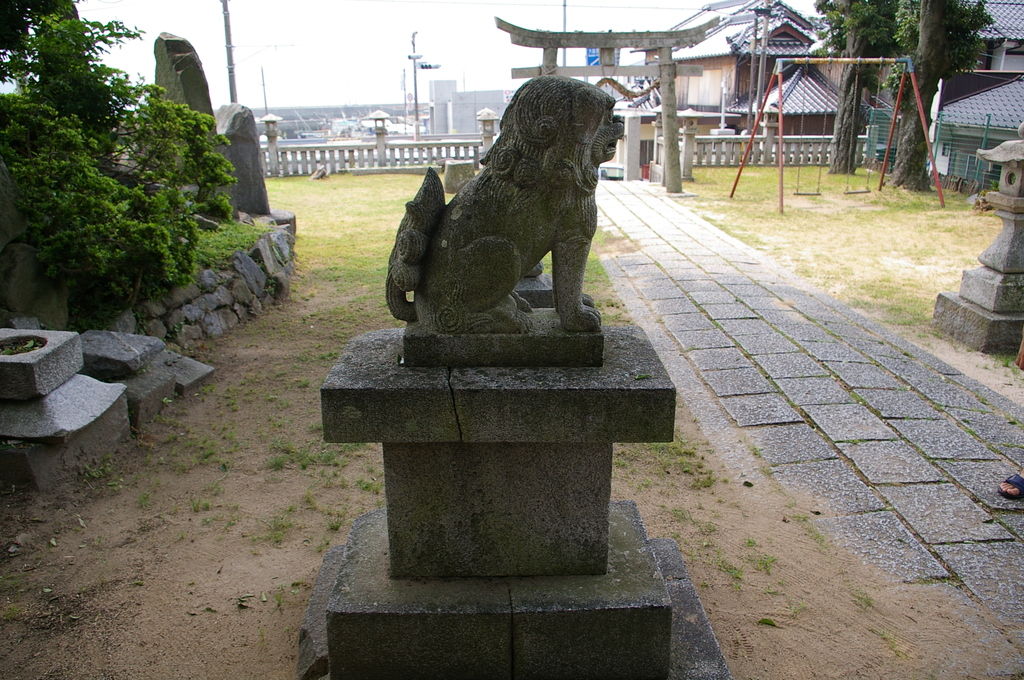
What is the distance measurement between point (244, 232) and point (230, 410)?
3462mm

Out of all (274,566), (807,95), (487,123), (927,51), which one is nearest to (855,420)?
(274,566)

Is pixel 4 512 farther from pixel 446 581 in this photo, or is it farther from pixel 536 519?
pixel 536 519

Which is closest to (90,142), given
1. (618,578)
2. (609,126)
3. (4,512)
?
(4,512)

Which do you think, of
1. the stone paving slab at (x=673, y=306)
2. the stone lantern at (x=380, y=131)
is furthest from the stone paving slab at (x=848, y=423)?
the stone lantern at (x=380, y=131)

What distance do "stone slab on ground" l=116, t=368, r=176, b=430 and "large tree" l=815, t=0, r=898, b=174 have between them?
50.3ft

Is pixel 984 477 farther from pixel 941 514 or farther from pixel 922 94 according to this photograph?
pixel 922 94

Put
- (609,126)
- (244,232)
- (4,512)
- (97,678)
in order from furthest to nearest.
→ (244,232) → (4,512) → (97,678) → (609,126)

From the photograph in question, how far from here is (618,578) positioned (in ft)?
8.02

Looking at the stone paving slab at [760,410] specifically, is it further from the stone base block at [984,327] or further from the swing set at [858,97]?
the swing set at [858,97]

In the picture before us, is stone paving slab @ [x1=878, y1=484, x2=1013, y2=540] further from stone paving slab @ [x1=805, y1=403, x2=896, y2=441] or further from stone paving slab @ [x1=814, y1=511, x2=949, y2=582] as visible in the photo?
stone paving slab @ [x1=805, y1=403, x2=896, y2=441]

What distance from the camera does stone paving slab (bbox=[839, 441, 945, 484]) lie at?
383 cm

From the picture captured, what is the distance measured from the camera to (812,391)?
4.90m

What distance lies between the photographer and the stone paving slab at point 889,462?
3.83m

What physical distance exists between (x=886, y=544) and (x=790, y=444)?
39.3 inches
